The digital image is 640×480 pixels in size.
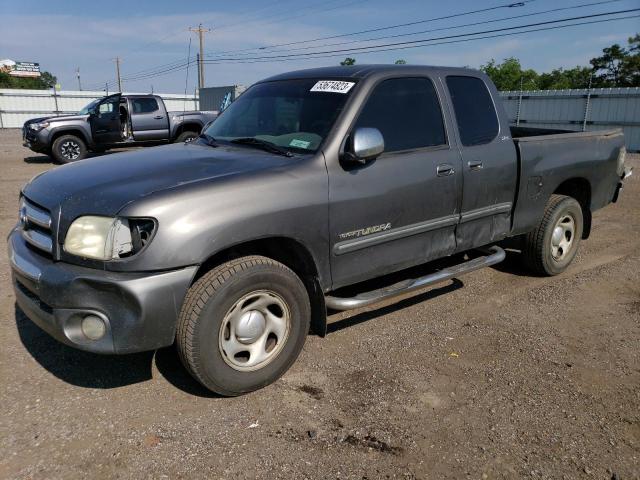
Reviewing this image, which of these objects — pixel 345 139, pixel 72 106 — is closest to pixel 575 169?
pixel 345 139

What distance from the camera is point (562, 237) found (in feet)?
17.2

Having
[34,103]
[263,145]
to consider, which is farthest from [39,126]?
[34,103]

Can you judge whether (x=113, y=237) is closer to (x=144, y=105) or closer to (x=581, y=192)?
(x=581, y=192)

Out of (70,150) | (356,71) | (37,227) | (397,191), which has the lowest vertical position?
(70,150)

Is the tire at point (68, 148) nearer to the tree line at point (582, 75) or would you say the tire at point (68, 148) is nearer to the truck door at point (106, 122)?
the truck door at point (106, 122)

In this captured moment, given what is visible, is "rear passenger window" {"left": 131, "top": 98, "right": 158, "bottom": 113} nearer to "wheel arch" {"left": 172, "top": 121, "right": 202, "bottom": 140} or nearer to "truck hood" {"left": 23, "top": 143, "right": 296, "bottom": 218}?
"wheel arch" {"left": 172, "top": 121, "right": 202, "bottom": 140}

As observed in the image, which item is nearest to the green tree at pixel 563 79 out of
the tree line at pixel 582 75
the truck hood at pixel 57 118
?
the tree line at pixel 582 75

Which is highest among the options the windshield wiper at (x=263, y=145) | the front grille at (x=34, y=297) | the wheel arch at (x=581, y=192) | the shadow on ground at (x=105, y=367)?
the windshield wiper at (x=263, y=145)

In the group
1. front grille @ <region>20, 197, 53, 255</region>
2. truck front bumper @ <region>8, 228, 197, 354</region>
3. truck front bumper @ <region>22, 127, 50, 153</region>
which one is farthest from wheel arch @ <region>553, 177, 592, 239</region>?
truck front bumper @ <region>22, 127, 50, 153</region>

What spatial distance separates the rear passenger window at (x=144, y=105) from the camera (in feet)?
50.1

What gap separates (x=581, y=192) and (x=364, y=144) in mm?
3280

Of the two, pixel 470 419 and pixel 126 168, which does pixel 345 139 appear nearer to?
pixel 126 168

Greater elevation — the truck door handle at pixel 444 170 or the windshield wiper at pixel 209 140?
the windshield wiper at pixel 209 140

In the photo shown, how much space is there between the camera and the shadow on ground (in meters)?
3.25
